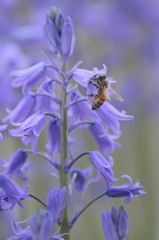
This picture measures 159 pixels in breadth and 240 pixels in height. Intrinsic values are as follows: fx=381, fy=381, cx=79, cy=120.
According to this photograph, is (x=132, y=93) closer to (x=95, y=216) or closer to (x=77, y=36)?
(x=77, y=36)

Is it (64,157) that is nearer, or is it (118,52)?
(64,157)

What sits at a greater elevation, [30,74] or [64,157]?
[30,74]

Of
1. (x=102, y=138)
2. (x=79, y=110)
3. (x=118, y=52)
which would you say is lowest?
(x=102, y=138)

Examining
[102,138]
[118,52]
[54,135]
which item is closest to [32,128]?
[54,135]

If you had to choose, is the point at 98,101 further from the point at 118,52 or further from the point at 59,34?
the point at 118,52

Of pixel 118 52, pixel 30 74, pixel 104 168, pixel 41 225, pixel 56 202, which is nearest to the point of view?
pixel 41 225

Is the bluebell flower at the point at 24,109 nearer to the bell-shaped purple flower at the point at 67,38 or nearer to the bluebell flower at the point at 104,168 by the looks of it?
the bell-shaped purple flower at the point at 67,38

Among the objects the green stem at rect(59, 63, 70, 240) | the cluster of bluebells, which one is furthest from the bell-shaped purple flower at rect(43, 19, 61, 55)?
the green stem at rect(59, 63, 70, 240)

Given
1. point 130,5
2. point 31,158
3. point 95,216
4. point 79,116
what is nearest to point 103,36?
point 130,5

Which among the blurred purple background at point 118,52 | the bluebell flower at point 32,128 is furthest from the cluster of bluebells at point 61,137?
the blurred purple background at point 118,52
